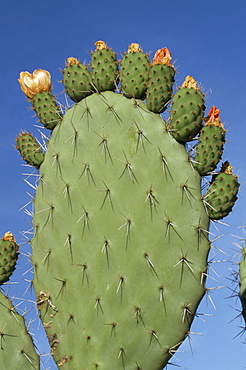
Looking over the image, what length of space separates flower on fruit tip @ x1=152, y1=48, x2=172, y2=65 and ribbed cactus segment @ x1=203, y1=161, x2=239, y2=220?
713 millimetres

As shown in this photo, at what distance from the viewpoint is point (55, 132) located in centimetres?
345

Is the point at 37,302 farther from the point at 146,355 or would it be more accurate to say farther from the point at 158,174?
the point at 158,174

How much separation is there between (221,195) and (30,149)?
4.11ft

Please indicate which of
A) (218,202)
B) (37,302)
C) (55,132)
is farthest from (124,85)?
(37,302)

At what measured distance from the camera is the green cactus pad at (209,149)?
300 cm

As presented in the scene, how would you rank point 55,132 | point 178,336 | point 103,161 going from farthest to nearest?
point 55,132
point 103,161
point 178,336

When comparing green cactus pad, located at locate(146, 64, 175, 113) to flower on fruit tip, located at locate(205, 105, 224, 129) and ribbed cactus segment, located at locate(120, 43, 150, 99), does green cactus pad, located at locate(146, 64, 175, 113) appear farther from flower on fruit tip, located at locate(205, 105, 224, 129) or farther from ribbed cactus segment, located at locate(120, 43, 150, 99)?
flower on fruit tip, located at locate(205, 105, 224, 129)

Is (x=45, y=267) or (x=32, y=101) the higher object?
(x=32, y=101)

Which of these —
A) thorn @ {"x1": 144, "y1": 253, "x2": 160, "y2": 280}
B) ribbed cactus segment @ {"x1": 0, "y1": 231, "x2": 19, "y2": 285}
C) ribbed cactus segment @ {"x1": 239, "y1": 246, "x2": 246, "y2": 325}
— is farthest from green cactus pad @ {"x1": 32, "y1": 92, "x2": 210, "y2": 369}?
ribbed cactus segment @ {"x1": 239, "y1": 246, "x2": 246, "y2": 325}

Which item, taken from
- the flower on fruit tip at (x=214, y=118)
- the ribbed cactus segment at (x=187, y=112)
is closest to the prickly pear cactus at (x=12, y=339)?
the ribbed cactus segment at (x=187, y=112)

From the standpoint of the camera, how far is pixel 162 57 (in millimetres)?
3182

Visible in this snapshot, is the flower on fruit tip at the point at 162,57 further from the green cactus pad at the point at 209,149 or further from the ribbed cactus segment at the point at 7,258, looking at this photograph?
the ribbed cactus segment at the point at 7,258

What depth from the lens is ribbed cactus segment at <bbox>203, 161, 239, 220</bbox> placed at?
9.80 feet

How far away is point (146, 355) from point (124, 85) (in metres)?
1.51
